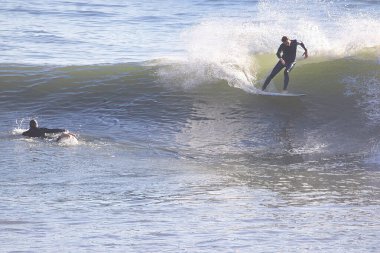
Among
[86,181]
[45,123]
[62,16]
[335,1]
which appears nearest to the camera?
[86,181]

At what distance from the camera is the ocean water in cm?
1006

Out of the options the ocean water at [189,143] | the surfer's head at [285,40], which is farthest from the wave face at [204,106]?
the surfer's head at [285,40]

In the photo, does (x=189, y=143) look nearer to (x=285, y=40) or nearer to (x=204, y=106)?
(x=204, y=106)

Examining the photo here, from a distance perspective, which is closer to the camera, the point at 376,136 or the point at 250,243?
the point at 250,243

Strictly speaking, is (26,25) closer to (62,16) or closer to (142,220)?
(62,16)

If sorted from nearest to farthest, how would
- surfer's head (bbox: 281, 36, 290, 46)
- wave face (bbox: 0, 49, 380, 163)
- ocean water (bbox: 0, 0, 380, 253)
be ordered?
ocean water (bbox: 0, 0, 380, 253) → wave face (bbox: 0, 49, 380, 163) → surfer's head (bbox: 281, 36, 290, 46)

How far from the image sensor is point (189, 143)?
16.7 m

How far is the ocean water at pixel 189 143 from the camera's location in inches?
396

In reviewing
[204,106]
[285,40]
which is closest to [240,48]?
[204,106]

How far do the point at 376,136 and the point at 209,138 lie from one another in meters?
3.32

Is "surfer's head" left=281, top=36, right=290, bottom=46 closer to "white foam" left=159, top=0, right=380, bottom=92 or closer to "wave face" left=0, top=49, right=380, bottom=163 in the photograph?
"wave face" left=0, top=49, right=380, bottom=163

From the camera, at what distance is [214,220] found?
1053cm

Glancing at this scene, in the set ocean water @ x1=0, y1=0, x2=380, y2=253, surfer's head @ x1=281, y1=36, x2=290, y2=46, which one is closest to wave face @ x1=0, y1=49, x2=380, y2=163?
ocean water @ x1=0, y1=0, x2=380, y2=253

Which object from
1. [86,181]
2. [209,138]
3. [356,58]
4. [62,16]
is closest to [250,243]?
[86,181]
